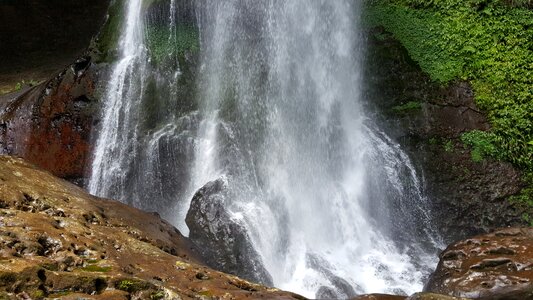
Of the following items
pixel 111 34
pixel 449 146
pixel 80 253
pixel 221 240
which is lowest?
pixel 80 253

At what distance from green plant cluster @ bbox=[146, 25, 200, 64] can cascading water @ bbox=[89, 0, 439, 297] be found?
88 millimetres

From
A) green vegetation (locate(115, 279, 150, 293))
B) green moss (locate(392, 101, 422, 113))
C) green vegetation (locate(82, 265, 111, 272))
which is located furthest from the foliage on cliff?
green vegetation (locate(82, 265, 111, 272))

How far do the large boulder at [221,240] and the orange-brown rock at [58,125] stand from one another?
5.95 m

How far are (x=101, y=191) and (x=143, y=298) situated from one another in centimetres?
904

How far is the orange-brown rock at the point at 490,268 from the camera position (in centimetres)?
812

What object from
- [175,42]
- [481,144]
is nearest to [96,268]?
[175,42]

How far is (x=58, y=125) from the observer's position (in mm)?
15102

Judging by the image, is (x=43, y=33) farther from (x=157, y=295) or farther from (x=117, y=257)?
(x=157, y=295)

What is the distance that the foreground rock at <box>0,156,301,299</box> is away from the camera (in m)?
5.16

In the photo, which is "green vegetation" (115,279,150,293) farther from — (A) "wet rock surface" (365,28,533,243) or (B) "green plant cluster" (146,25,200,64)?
(B) "green plant cluster" (146,25,200,64)

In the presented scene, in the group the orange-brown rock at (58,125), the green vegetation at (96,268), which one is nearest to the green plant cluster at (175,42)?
the orange-brown rock at (58,125)

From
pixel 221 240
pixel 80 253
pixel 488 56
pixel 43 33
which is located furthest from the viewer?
pixel 43 33

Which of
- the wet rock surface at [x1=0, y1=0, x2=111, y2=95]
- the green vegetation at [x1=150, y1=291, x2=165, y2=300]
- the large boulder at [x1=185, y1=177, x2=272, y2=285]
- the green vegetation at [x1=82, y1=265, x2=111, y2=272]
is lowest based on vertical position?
the green vegetation at [x1=150, y1=291, x2=165, y2=300]

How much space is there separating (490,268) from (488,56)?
657cm
